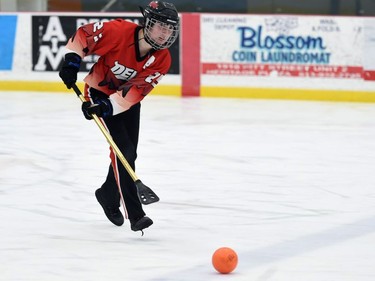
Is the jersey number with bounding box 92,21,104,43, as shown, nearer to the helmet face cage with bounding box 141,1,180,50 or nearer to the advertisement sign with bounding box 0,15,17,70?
the helmet face cage with bounding box 141,1,180,50

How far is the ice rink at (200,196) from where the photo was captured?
4.29 metres

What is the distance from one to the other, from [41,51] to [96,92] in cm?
722

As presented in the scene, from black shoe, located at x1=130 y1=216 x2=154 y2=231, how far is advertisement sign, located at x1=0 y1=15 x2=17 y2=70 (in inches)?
296

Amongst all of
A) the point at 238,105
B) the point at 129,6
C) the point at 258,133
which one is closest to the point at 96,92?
Result: the point at 258,133

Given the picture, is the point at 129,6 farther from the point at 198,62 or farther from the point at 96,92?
the point at 96,92

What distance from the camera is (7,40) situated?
1202 centimetres

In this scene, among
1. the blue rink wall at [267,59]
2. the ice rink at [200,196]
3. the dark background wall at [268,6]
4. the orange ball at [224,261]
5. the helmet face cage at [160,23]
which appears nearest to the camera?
the orange ball at [224,261]

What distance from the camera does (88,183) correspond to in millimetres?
6312

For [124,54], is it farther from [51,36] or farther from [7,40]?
[7,40]

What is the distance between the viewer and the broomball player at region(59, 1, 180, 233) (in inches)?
182

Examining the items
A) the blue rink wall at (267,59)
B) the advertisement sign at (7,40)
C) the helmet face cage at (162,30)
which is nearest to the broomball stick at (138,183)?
the helmet face cage at (162,30)

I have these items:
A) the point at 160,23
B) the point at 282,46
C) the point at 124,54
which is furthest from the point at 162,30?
the point at 282,46

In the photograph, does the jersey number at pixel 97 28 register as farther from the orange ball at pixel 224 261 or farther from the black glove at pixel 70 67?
the orange ball at pixel 224 261

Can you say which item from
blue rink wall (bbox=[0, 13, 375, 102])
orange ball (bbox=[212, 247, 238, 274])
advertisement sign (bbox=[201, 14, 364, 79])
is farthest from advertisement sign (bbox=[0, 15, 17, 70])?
orange ball (bbox=[212, 247, 238, 274])
